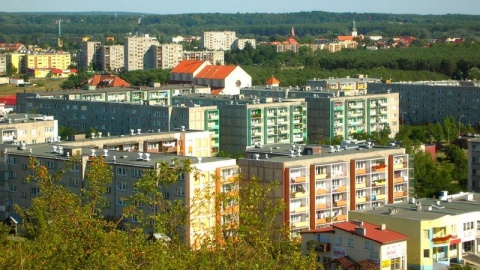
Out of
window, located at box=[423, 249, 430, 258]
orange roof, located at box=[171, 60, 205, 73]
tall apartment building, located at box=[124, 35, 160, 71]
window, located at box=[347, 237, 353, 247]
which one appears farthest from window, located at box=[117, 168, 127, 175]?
tall apartment building, located at box=[124, 35, 160, 71]

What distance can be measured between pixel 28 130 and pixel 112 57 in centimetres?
3351

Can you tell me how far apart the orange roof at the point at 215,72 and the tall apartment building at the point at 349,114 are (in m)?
6.13

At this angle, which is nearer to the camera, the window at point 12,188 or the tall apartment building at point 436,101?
the window at point 12,188

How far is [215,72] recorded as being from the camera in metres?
30.0

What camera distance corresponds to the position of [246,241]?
616 centimetres

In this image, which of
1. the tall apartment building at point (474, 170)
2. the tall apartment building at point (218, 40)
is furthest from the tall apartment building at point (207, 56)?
the tall apartment building at point (474, 170)

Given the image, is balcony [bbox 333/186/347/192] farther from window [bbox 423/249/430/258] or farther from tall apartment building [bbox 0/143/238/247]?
window [bbox 423/249/430/258]

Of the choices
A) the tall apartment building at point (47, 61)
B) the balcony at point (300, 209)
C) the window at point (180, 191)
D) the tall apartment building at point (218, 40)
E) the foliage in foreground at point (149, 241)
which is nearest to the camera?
the foliage in foreground at point (149, 241)

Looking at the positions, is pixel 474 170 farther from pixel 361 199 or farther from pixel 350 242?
pixel 350 242

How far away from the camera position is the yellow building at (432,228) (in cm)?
1152

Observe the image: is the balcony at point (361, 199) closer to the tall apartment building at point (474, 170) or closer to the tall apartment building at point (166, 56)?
the tall apartment building at point (474, 170)


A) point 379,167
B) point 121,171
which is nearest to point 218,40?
point 379,167

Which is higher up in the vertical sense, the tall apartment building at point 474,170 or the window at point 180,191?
the window at point 180,191

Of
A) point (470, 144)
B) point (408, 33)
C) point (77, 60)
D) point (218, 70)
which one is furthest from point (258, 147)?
point (408, 33)
